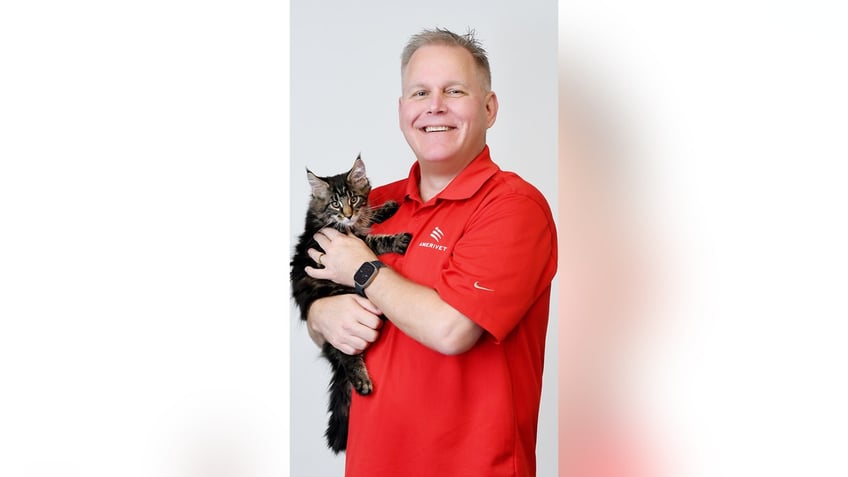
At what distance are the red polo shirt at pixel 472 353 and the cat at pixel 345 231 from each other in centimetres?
5

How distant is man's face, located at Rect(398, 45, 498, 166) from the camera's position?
2188mm

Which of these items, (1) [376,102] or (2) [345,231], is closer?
(2) [345,231]

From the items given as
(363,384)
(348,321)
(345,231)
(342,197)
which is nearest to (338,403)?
(363,384)

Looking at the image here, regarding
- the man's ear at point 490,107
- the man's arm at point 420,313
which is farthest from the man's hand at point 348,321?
the man's ear at point 490,107

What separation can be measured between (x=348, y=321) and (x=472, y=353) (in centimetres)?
37

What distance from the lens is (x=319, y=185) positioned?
2498 millimetres
